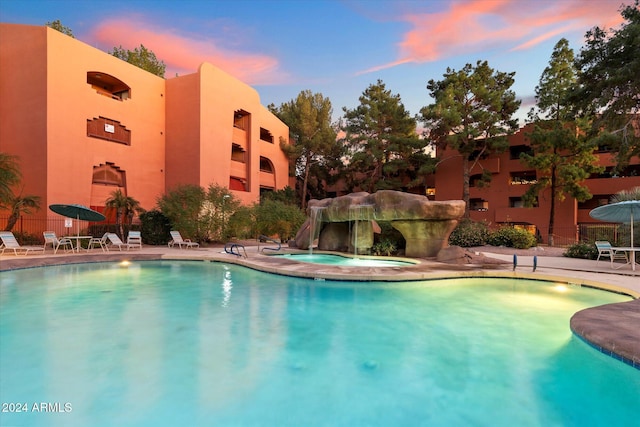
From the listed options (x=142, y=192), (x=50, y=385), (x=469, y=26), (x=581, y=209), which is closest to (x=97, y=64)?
(x=142, y=192)

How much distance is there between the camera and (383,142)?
29484mm

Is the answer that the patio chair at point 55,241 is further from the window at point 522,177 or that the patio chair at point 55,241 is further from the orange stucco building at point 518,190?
the window at point 522,177

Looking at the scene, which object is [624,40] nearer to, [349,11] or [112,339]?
[349,11]

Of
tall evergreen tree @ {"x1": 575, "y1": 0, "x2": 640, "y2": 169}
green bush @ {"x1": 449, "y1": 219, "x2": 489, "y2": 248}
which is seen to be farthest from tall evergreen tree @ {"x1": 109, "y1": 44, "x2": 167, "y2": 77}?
tall evergreen tree @ {"x1": 575, "y1": 0, "x2": 640, "y2": 169}

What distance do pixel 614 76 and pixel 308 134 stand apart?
24.4 m

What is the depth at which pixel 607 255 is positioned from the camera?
1213cm

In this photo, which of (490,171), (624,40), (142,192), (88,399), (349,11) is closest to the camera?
(88,399)

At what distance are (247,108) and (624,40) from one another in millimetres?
22767

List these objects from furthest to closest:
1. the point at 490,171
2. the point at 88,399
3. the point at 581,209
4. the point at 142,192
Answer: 1. the point at 490,171
2. the point at 581,209
3. the point at 142,192
4. the point at 88,399

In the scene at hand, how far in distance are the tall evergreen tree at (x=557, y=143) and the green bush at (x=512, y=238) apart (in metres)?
6.17

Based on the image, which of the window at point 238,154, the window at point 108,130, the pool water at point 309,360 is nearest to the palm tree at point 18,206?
the window at point 108,130

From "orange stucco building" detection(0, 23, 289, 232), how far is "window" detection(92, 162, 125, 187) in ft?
0.19

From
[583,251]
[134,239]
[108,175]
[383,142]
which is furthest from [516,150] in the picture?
[108,175]

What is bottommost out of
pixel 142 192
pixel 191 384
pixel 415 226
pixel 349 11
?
pixel 191 384
